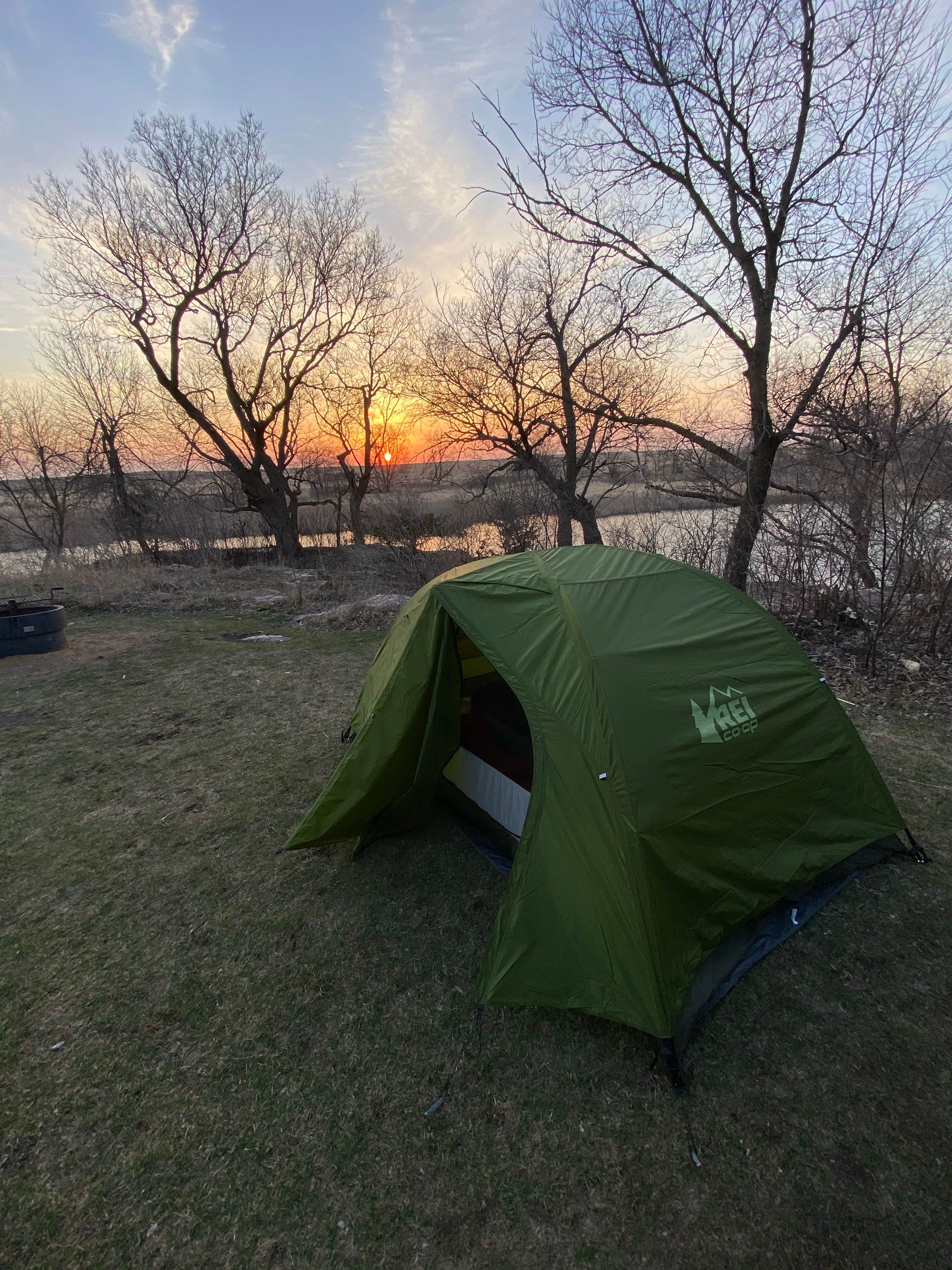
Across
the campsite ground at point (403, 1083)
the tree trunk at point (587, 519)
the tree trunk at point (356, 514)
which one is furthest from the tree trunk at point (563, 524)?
the campsite ground at point (403, 1083)

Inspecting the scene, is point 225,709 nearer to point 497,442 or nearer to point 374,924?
point 374,924

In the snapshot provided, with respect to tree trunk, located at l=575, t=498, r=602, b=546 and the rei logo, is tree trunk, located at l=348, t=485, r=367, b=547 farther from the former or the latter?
the rei logo

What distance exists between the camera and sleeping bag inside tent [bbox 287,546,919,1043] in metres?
2.19

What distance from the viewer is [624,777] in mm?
2242

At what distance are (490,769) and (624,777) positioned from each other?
121 centimetres

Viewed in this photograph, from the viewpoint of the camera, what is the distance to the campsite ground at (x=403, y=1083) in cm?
166

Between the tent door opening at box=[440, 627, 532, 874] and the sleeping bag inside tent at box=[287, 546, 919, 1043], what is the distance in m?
0.02

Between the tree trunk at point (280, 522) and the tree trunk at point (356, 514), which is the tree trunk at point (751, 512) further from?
the tree trunk at point (356, 514)

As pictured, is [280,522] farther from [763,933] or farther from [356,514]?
[763,933]

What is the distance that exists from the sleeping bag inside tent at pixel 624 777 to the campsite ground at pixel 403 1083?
0.75 ft

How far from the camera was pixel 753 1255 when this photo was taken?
1591 mm

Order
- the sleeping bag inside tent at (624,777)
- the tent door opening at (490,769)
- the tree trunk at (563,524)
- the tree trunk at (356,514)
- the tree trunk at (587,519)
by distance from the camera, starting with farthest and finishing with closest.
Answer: the tree trunk at (356,514), the tree trunk at (563,524), the tree trunk at (587,519), the tent door opening at (490,769), the sleeping bag inside tent at (624,777)

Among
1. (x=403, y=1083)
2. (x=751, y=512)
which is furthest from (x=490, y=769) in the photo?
(x=751, y=512)

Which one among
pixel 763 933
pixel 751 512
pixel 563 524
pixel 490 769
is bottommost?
pixel 763 933
